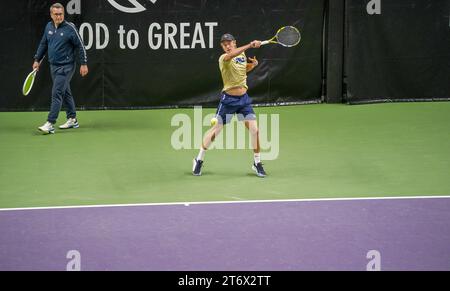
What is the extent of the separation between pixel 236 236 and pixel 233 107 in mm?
2882

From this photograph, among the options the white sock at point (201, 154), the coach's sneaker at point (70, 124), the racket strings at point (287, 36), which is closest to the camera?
the white sock at point (201, 154)

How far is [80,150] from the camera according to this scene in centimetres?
1223

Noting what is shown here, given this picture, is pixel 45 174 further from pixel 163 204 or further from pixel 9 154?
pixel 163 204

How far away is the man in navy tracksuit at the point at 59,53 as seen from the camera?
13.3 m

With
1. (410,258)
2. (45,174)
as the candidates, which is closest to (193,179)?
(45,174)

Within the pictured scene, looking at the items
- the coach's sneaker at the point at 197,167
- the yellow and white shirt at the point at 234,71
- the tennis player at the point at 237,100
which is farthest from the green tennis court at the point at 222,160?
the yellow and white shirt at the point at 234,71

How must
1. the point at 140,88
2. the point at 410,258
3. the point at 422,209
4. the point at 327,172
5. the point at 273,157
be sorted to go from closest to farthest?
the point at 410,258, the point at 422,209, the point at 327,172, the point at 273,157, the point at 140,88

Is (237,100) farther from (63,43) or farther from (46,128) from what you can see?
(46,128)

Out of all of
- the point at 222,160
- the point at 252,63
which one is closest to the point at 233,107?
the point at 252,63

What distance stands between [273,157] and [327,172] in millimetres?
1122

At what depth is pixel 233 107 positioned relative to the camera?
413 inches

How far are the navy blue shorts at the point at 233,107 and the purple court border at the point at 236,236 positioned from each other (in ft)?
5.31

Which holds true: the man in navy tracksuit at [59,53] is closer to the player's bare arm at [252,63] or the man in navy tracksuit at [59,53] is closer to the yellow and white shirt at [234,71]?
the yellow and white shirt at [234,71]

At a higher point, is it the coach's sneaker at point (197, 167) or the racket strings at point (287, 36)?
the racket strings at point (287, 36)
